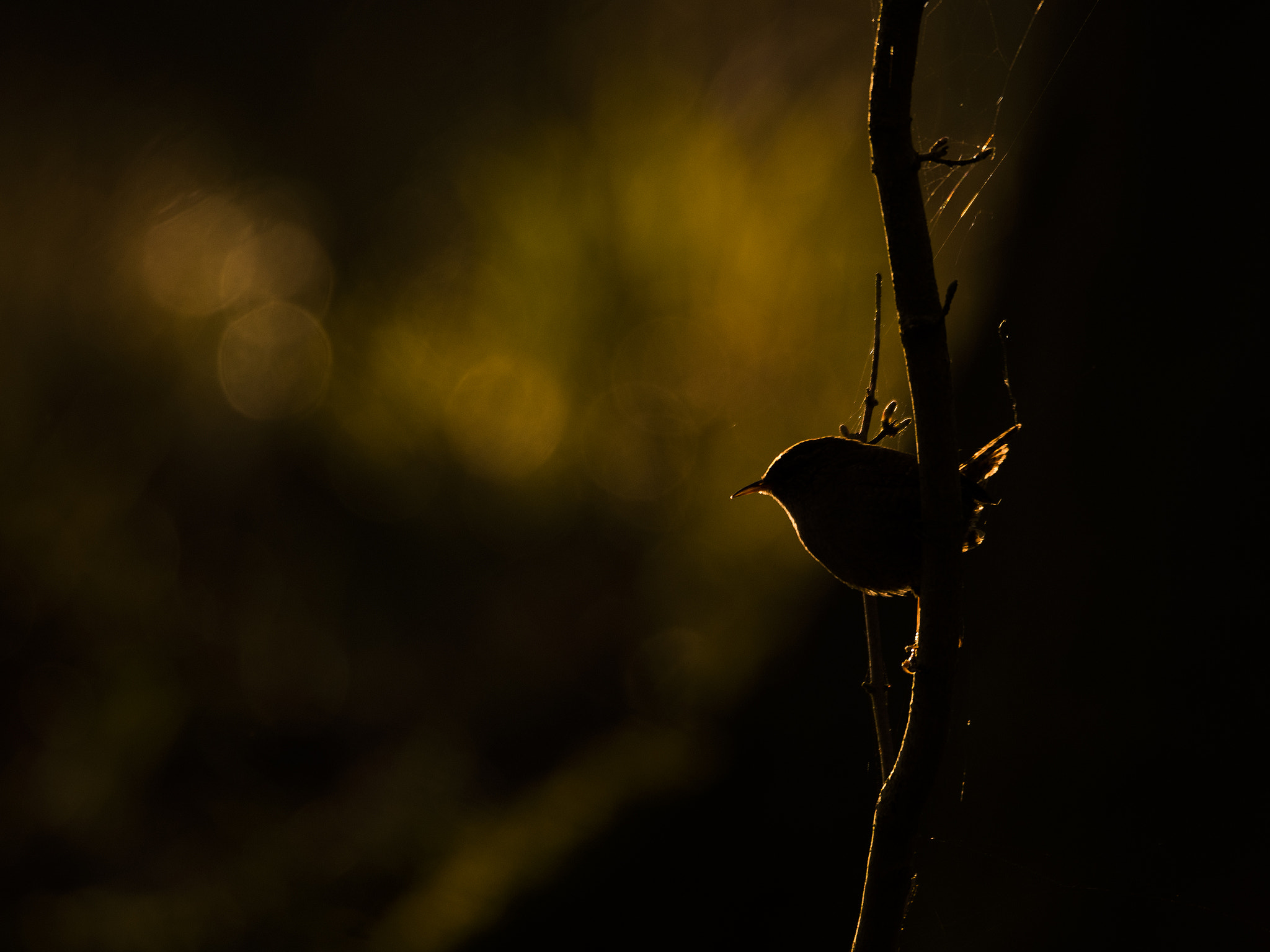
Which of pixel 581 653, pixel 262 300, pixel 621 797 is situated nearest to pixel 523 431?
pixel 581 653

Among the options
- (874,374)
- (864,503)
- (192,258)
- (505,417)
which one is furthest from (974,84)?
(192,258)

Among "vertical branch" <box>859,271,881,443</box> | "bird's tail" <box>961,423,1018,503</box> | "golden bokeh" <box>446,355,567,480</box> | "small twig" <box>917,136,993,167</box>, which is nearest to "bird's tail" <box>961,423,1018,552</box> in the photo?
"bird's tail" <box>961,423,1018,503</box>

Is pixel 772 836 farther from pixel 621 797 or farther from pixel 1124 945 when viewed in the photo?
pixel 1124 945

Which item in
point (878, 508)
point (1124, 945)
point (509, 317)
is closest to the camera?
point (878, 508)

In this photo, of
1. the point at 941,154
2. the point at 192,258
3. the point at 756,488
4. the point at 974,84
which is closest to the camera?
the point at 941,154

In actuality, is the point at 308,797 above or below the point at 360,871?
above

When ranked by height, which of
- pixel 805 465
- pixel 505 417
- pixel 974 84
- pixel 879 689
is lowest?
pixel 879 689

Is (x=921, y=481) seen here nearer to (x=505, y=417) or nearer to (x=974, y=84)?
(x=974, y=84)
